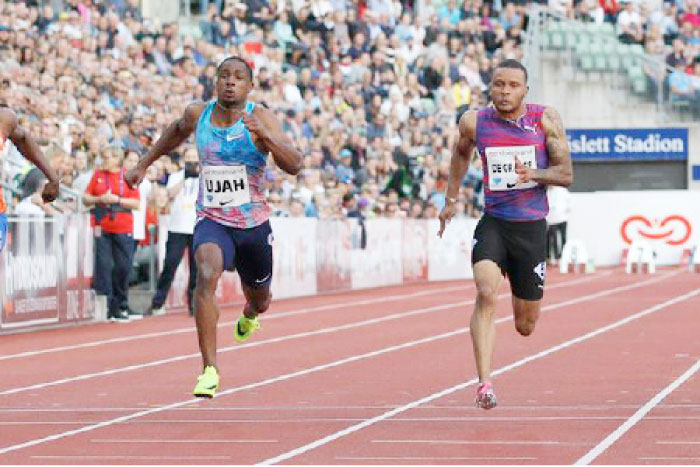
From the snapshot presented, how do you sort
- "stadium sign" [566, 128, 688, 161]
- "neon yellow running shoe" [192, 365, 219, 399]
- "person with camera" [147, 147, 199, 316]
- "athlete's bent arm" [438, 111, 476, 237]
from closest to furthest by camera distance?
"neon yellow running shoe" [192, 365, 219, 399], "athlete's bent arm" [438, 111, 476, 237], "person with camera" [147, 147, 199, 316], "stadium sign" [566, 128, 688, 161]

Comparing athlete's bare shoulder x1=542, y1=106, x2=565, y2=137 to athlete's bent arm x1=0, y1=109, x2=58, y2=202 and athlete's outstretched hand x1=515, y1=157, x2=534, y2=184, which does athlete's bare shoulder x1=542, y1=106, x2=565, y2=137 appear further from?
athlete's bent arm x1=0, y1=109, x2=58, y2=202

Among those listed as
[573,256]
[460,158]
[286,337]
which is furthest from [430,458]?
[573,256]

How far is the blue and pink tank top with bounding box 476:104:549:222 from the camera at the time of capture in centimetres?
1151

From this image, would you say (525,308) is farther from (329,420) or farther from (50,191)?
(50,191)

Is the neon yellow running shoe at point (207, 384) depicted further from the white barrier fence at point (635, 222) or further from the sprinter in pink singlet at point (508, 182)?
the white barrier fence at point (635, 222)

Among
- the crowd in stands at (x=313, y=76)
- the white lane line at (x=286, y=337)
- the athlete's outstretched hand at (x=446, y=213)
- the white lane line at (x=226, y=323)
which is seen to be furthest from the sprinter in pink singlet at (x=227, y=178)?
the crowd in stands at (x=313, y=76)

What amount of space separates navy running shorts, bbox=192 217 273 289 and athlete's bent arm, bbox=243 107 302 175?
541 mm

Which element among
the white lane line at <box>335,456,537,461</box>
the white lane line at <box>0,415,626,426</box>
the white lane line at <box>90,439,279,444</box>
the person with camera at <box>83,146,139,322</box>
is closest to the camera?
the white lane line at <box>335,456,537,461</box>

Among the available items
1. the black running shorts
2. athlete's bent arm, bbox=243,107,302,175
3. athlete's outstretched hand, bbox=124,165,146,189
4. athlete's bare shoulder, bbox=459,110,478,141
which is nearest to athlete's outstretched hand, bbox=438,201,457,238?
the black running shorts

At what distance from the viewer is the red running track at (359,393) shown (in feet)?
31.0

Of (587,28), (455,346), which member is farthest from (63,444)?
(587,28)

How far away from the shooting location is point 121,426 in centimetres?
1072

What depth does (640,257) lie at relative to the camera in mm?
38062

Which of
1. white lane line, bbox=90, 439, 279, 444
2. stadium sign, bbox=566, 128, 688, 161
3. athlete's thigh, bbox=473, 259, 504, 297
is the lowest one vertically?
white lane line, bbox=90, 439, 279, 444
